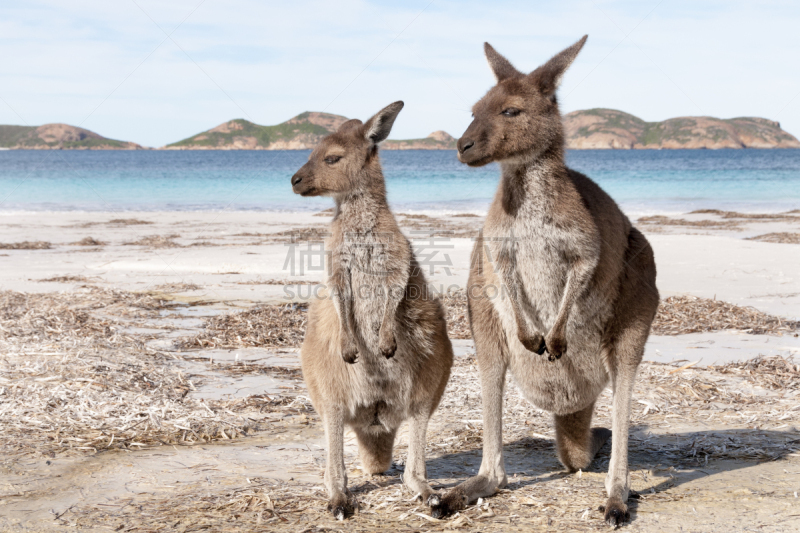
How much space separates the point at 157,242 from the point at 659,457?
1190 centimetres

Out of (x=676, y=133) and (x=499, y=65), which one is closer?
(x=499, y=65)

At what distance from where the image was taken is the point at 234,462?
383 cm

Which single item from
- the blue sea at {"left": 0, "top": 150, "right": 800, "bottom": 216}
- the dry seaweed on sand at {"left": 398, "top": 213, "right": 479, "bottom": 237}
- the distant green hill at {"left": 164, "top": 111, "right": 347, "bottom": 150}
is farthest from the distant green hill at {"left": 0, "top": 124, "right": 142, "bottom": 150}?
the dry seaweed on sand at {"left": 398, "top": 213, "right": 479, "bottom": 237}

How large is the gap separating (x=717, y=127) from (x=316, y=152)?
98.8 meters

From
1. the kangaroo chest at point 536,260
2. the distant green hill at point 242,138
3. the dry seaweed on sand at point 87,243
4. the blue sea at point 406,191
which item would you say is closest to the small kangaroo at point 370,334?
the kangaroo chest at point 536,260

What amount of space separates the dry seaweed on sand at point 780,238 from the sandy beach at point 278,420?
4.59 metres

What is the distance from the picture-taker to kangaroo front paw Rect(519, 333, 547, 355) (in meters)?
3.28

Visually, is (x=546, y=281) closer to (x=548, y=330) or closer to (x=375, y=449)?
(x=548, y=330)

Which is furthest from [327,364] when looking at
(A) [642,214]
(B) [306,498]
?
(A) [642,214]

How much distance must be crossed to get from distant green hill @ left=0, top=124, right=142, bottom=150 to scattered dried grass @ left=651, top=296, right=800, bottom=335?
11275 cm

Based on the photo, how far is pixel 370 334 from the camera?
364 centimetres

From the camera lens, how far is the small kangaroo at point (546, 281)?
10.7 feet

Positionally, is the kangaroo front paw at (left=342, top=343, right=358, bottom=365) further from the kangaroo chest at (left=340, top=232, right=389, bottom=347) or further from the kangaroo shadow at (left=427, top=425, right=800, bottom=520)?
the kangaroo shadow at (left=427, top=425, right=800, bottom=520)

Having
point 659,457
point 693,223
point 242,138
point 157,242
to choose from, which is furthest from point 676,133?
point 659,457
